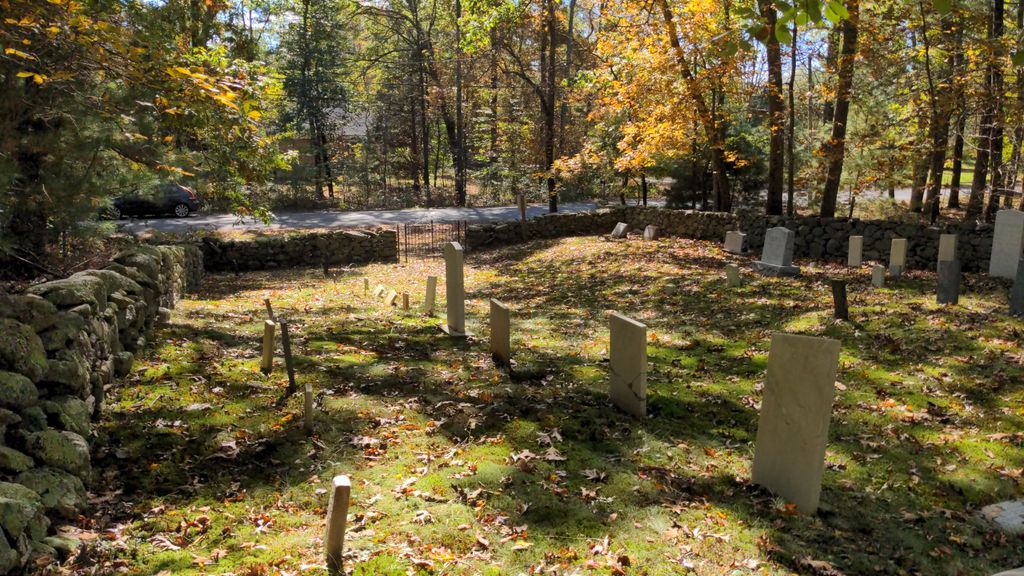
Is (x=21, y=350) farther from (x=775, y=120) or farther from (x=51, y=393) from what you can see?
(x=775, y=120)

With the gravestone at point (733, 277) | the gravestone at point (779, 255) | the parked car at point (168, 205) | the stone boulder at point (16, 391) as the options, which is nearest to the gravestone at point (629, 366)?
the stone boulder at point (16, 391)

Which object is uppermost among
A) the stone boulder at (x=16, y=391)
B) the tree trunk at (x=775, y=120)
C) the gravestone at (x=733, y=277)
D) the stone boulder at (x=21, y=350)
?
the tree trunk at (x=775, y=120)

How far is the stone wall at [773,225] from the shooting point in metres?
13.9

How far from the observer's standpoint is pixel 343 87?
3584cm

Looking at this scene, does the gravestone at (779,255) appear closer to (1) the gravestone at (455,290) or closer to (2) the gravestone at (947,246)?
(2) the gravestone at (947,246)

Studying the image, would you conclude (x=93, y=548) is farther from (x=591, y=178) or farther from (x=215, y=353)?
(x=591, y=178)

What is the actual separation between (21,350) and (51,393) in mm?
472

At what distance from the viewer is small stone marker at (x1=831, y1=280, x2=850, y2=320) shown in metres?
10.1

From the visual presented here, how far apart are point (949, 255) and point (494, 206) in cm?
2407

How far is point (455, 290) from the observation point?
950 centimetres

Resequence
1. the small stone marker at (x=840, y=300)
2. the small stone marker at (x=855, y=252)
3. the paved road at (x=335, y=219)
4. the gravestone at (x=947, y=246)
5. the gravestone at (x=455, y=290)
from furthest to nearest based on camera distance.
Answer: the paved road at (x=335, y=219)
the small stone marker at (x=855, y=252)
the gravestone at (x=947, y=246)
the small stone marker at (x=840, y=300)
the gravestone at (x=455, y=290)

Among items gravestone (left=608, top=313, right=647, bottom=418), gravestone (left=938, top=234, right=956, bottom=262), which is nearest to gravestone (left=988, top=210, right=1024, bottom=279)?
gravestone (left=938, top=234, right=956, bottom=262)

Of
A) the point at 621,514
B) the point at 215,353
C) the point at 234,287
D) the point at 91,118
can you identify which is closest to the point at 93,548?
the point at 621,514

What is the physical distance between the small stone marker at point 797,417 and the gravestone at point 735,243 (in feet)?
42.7
